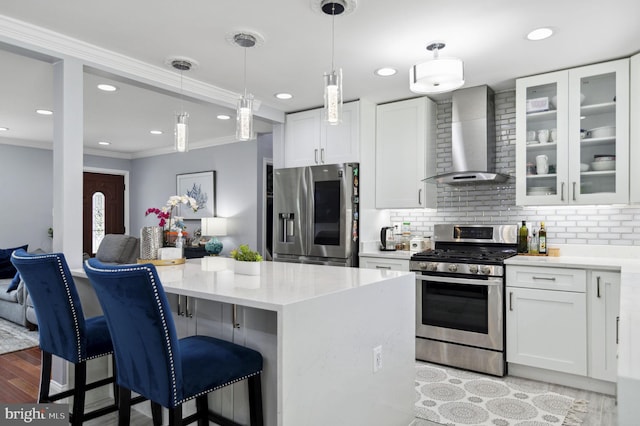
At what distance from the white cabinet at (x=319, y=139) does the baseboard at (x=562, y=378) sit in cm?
226

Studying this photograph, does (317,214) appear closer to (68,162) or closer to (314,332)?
(68,162)

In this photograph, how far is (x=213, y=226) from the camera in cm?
626

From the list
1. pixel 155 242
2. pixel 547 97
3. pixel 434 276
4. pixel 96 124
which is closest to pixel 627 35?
pixel 547 97

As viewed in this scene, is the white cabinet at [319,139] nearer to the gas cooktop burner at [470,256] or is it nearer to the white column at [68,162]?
the gas cooktop burner at [470,256]

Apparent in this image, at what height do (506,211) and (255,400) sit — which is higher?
(506,211)

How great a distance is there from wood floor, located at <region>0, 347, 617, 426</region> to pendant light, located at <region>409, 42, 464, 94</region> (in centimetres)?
204

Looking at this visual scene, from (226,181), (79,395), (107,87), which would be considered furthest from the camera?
(226,181)

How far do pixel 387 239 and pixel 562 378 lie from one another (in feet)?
6.07

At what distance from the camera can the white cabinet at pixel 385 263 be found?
3.85 m

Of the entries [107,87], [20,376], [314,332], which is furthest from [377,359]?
[107,87]

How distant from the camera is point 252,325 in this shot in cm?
193

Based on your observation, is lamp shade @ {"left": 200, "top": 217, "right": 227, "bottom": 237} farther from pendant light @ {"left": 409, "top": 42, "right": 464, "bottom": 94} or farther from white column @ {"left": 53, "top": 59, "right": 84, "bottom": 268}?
pendant light @ {"left": 409, "top": 42, "right": 464, "bottom": 94}

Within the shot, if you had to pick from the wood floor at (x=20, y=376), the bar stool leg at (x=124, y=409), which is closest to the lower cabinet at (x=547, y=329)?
the bar stool leg at (x=124, y=409)

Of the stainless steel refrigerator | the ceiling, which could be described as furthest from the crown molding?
the stainless steel refrigerator
